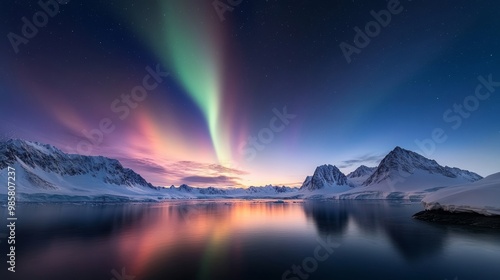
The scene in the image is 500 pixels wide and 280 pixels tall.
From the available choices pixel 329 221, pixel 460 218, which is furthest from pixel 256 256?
pixel 460 218

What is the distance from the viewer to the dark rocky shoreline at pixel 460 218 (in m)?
36.4

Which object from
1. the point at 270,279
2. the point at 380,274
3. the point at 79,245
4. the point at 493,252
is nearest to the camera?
the point at 270,279

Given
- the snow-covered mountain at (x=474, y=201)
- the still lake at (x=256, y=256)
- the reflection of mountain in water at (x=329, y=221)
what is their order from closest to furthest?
the still lake at (x=256, y=256) → the snow-covered mountain at (x=474, y=201) → the reflection of mountain in water at (x=329, y=221)

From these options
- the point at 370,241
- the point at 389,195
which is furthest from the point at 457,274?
the point at 389,195

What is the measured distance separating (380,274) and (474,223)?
34.5 meters

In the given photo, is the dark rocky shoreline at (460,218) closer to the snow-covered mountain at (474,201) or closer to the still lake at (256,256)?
the snow-covered mountain at (474,201)

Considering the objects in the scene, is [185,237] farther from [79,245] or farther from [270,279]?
[270,279]

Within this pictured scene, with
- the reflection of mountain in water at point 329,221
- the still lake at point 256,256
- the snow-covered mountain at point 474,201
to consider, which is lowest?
the reflection of mountain in water at point 329,221

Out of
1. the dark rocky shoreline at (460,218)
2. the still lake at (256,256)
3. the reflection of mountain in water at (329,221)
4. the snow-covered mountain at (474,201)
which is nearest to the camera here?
the still lake at (256,256)

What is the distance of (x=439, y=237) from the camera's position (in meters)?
30.8

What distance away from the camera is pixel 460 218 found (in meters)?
41.8

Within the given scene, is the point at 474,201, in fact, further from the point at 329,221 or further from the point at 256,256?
the point at 256,256

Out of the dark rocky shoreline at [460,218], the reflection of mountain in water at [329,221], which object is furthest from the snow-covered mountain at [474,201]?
the reflection of mountain in water at [329,221]

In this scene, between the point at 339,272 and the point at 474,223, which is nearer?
the point at 339,272
